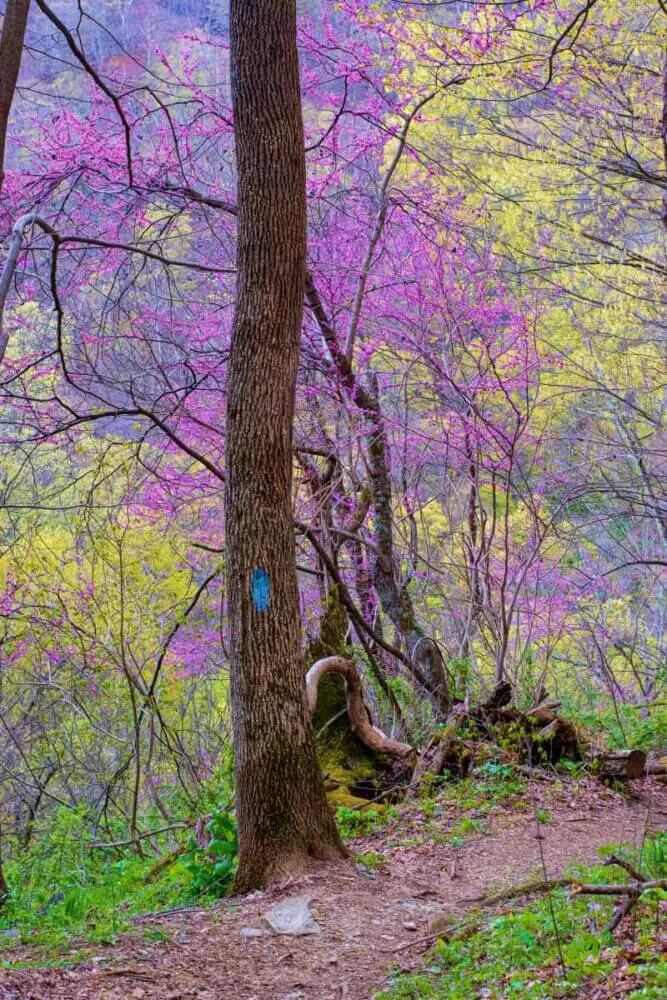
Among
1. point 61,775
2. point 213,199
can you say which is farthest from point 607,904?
point 61,775

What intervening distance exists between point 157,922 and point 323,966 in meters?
0.92

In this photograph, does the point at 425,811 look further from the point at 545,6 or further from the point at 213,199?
the point at 545,6

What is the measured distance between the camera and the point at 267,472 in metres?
4.50

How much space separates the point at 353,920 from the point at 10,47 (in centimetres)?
407

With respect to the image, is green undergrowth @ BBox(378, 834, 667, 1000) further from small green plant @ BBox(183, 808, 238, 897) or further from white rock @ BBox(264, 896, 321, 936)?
small green plant @ BBox(183, 808, 238, 897)

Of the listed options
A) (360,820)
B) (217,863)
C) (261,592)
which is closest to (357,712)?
(360,820)

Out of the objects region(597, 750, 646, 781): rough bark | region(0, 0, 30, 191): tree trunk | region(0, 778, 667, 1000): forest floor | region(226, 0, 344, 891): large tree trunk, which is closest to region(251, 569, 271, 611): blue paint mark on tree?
region(226, 0, 344, 891): large tree trunk

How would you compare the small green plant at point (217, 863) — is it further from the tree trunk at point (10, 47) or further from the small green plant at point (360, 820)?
the tree trunk at point (10, 47)

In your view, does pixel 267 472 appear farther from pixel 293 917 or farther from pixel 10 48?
pixel 10 48

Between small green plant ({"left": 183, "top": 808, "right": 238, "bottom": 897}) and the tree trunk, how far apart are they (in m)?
3.47

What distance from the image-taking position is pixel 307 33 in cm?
824

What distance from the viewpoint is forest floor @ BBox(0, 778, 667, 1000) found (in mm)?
3398

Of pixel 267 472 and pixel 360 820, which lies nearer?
pixel 267 472

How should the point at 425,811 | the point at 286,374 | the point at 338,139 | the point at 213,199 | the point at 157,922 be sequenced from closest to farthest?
the point at 157,922 < the point at 286,374 < the point at 425,811 < the point at 213,199 < the point at 338,139
